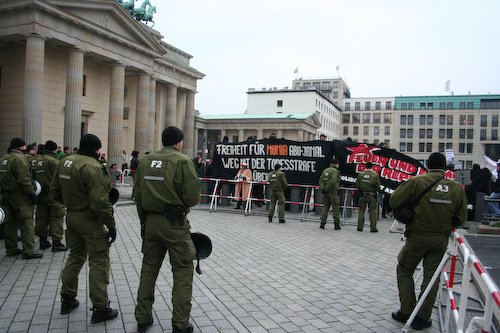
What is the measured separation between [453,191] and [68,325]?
484 centimetres

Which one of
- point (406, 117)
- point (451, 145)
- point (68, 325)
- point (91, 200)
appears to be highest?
point (406, 117)

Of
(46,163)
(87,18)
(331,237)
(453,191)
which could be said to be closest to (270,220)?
(331,237)

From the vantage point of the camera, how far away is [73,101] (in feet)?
96.4

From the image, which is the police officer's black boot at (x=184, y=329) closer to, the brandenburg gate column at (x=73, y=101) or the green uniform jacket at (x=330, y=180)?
the green uniform jacket at (x=330, y=180)

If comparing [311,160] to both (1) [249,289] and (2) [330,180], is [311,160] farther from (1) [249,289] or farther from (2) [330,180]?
(1) [249,289]

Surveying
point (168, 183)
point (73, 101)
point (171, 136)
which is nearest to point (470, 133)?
point (73, 101)

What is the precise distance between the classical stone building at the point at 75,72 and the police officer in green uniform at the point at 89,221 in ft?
79.9

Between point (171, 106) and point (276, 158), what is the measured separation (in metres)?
30.5

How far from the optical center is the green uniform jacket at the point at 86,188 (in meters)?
4.68

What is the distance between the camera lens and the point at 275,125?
74.2 m

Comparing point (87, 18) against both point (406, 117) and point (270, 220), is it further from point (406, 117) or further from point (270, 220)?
point (406, 117)

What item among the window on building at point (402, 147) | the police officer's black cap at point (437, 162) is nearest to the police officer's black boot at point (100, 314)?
the police officer's black cap at point (437, 162)

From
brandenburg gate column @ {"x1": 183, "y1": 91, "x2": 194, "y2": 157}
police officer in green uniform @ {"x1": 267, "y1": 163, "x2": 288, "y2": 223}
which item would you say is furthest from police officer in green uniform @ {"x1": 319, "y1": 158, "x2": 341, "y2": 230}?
brandenburg gate column @ {"x1": 183, "y1": 91, "x2": 194, "y2": 157}

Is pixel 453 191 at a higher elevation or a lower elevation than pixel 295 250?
higher
